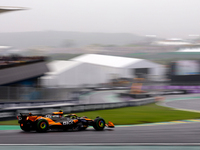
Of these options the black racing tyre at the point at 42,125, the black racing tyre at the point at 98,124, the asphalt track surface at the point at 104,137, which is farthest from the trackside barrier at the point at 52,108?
the black racing tyre at the point at 98,124

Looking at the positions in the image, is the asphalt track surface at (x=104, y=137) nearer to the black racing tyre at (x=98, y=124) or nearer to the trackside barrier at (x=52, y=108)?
the black racing tyre at (x=98, y=124)

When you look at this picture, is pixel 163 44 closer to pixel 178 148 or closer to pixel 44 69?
pixel 44 69

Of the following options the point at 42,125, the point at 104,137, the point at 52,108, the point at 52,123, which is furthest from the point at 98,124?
the point at 52,108

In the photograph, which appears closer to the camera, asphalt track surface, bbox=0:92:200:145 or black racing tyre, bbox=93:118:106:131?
asphalt track surface, bbox=0:92:200:145

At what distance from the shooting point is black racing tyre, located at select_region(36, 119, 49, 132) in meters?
9.26

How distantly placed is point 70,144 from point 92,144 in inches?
22.7

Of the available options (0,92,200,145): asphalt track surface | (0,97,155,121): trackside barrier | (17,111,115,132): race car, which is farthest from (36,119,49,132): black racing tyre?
(0,97,155,121): trackside barrier

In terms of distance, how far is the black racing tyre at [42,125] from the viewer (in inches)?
364

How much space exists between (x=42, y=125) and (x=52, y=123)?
0.35 metres

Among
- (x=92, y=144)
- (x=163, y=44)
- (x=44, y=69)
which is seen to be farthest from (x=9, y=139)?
(x=163, y=44)

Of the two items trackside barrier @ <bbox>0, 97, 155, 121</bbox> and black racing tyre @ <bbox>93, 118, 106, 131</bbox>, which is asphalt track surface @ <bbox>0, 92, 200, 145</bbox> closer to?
black racing tyre @ <bbox>93, 118, 106, 131</bbox>

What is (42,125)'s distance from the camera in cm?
936

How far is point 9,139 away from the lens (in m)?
8.38

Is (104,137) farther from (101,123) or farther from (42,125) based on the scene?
(42,125)
